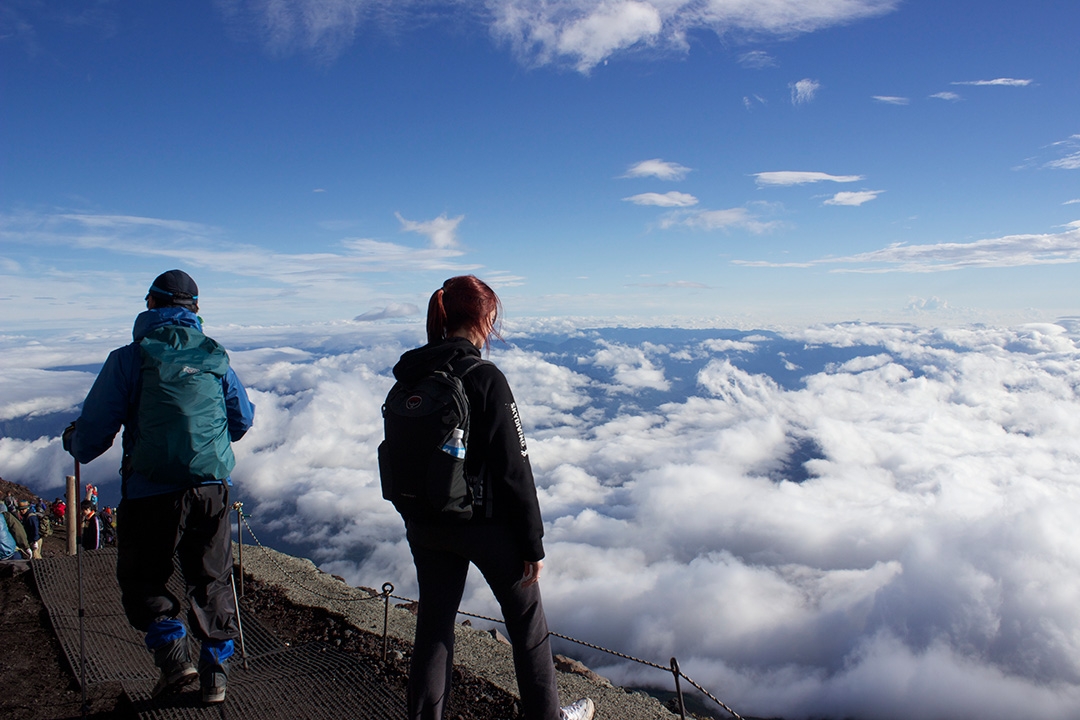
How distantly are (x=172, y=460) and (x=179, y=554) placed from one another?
0.80 meters

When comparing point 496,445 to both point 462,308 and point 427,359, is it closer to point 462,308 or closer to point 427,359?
point 427,359

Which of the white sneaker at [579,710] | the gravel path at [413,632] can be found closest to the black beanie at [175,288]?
the white sneaker at [579,710]

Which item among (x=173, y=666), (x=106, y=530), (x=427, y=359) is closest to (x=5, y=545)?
(x=173, y=666)

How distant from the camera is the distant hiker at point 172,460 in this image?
125 inches

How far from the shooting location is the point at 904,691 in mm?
174375

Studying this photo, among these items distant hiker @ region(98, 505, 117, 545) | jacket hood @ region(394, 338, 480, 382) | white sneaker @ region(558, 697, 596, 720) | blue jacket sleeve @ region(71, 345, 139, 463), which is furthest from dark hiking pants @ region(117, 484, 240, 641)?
distant hiker @ region(98, 505, 117, 545)

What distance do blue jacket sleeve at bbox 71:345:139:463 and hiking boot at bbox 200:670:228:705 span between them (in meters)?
1.59

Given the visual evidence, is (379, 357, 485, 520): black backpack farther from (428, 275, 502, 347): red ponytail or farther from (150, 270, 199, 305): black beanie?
(150, 270, 199, 305): black beanie

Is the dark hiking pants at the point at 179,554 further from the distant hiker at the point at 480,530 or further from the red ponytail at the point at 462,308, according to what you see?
the red ponytail at the point at 462,308

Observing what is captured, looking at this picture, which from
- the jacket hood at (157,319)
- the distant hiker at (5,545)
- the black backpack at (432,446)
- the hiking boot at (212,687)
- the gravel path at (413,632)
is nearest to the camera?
the black backpack at (432,446)

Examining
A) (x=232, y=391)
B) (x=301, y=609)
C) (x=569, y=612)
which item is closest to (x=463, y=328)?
(x=232, y=391)

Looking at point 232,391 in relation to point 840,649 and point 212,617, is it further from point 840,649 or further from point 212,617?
point 840,649

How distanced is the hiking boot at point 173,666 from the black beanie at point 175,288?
2.18 m

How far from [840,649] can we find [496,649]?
21892 centimetres
